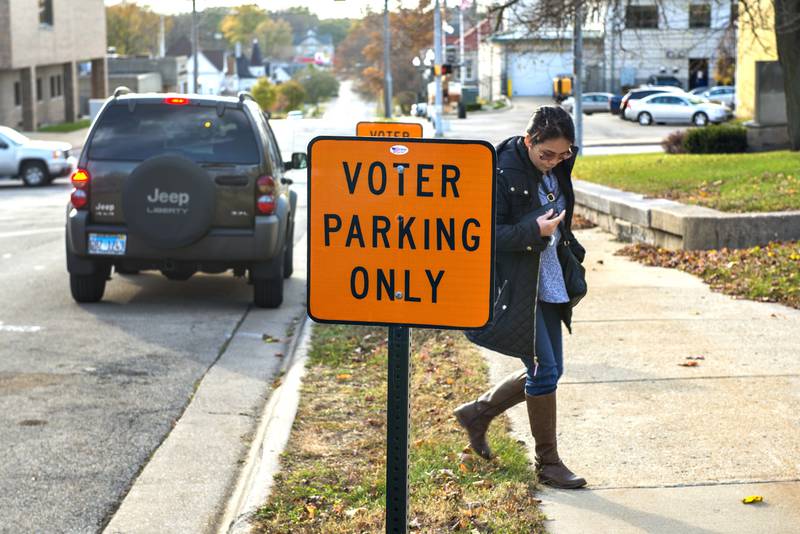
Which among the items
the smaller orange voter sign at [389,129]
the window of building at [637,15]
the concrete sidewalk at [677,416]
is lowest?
the concrete sidewalk at [677,416]

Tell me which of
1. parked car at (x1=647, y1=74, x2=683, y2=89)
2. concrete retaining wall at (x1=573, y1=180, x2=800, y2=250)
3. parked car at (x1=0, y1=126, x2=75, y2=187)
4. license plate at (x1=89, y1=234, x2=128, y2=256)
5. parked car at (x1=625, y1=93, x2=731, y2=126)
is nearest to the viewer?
license plate at (x1=89, y1=234, x2=128, y2=256)

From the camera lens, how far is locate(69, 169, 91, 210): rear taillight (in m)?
11.4

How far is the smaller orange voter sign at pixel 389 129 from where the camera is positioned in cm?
1212

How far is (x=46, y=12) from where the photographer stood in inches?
2306

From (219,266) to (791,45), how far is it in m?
16.8

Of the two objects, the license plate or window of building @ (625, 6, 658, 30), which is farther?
window of building @ (625, 6, 658, 30)

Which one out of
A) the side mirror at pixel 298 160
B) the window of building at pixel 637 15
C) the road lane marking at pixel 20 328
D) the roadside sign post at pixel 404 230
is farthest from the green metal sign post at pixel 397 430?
the window of building at pixel 637 15

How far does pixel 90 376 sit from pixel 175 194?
8.33 feet

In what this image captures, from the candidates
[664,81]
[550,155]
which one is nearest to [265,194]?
[550,155]

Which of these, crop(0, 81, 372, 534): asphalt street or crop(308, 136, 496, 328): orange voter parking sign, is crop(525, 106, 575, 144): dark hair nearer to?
crop(308, 136, 496, 328): orange voter parking sign

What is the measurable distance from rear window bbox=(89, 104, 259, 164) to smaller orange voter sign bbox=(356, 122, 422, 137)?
1274mm

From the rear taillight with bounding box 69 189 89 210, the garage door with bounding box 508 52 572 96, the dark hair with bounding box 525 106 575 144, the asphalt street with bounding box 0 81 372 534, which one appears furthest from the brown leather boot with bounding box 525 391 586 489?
the garage door with bounding box 508 52 572 96

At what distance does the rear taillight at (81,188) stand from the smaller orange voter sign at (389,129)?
2.57m

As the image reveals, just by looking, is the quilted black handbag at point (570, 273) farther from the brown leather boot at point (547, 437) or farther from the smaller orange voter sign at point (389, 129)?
the smaller orange voter sign at point (389, 129)
